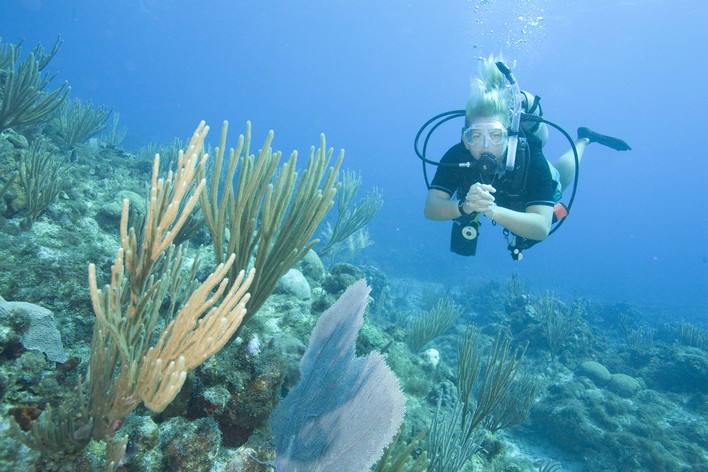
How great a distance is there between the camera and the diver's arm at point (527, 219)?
11.3ft

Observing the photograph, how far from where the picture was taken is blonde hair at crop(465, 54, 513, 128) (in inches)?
157

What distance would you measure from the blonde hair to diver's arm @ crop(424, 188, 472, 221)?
0.89 metres

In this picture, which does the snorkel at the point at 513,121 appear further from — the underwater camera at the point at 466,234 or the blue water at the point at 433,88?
the blue water at the point at 433,88

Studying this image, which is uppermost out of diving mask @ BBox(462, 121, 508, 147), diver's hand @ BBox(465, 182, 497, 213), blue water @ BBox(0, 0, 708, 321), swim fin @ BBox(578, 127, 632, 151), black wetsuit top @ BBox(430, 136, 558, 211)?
blue water @ BBox(0, 0, 708, 321)

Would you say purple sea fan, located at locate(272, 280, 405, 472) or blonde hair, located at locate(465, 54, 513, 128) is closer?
purple sea fan, located at locate(272, 280, 405, 472)

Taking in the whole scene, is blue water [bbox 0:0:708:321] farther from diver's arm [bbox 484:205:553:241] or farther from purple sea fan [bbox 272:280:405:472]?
purple sea fan [bbox 272:280:405:472]

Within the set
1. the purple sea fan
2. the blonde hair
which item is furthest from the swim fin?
the purple sea fan

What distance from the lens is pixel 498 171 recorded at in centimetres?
415

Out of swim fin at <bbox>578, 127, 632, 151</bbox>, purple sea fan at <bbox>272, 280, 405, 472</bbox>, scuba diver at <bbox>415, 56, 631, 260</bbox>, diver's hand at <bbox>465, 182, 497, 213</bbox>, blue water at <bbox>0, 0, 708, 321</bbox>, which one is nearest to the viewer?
purple sea fan at <bbox>272, 280, 405, 472</bbox>

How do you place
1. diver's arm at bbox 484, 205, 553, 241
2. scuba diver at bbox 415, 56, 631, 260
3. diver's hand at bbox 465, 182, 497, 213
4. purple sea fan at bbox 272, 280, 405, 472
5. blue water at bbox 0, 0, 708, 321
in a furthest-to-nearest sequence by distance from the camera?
1. blue water at bbox 0, 0, 708, 321
2. scuba diver at bbox 415, 56, 631, 260
3. diver's arm at bbox 484, 205, 553, 241
4. diver's hand at bbox 465, 182, 497, 213
5. purple sea fan at bbox 272, 280, 405, 472

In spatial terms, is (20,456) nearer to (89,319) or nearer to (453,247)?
(89,319)

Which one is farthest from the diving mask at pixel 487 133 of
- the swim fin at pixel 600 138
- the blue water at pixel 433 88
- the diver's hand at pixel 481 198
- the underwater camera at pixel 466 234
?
the blue water at pixel 433 88

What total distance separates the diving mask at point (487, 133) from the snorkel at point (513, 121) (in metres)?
0.13

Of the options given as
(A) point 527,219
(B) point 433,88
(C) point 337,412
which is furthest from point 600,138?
(B) point 433,88
